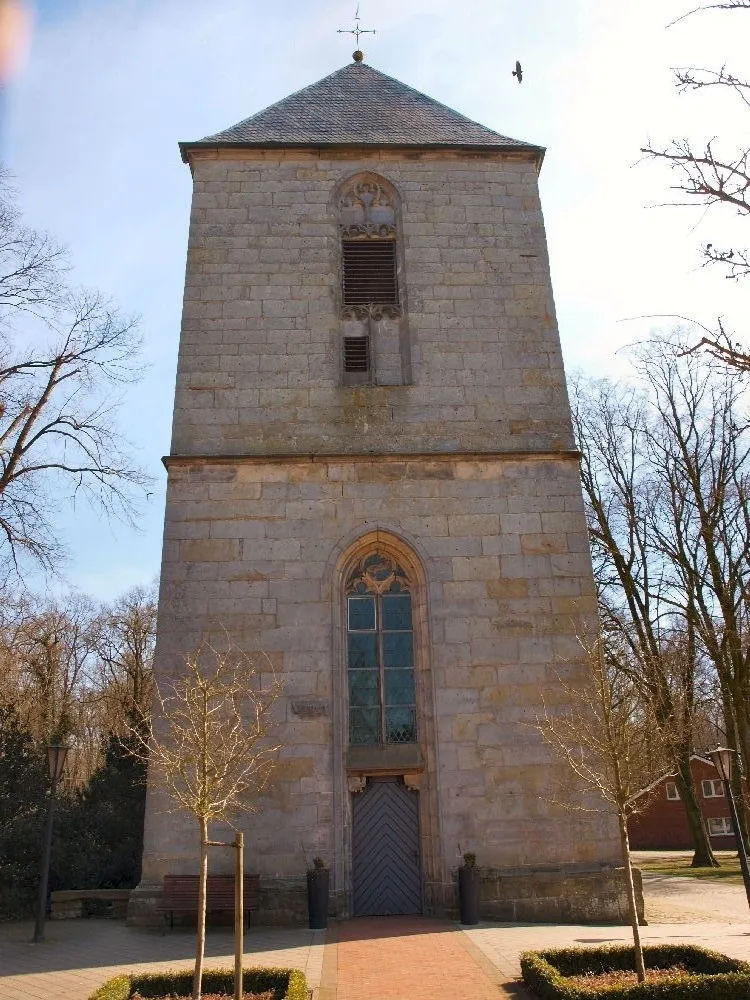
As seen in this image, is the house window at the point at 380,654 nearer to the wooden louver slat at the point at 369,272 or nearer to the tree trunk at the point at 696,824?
the wooden louver slat at the point at 369,272

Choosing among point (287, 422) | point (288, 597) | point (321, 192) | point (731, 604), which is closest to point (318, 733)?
point (288, 597)

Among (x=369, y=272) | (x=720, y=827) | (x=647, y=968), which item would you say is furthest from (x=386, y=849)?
(x=720, y=827)

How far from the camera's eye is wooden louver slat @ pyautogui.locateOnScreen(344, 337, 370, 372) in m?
14.1

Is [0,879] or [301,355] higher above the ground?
[301,355]

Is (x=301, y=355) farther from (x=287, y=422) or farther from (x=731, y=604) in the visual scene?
(x=731, y=604)

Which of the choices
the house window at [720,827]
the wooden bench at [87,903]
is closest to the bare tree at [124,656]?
the wooden bench at [87,903]

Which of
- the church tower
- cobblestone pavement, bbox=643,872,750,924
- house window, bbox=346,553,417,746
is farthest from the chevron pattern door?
cobblestone pavement, bbox=643,872,750,924

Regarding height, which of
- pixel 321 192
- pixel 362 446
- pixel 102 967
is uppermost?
pixel 321 192

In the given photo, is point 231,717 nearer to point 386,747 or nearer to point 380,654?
point 386,747

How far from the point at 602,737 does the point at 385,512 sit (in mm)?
4924

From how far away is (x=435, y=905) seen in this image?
426 inches

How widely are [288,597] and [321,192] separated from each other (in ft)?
25.3

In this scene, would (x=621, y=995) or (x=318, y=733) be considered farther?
(x=318, y=733)

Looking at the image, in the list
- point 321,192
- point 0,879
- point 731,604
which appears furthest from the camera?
point 731,604
